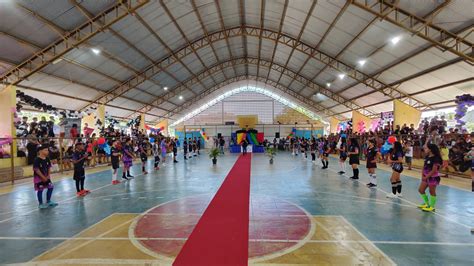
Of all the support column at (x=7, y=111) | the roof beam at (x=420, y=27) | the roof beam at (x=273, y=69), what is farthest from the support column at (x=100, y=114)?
the roof beam at (x=420, y=27)

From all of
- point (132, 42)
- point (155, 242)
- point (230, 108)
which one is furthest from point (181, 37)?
point (230, 108)

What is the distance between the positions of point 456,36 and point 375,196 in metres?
9.83

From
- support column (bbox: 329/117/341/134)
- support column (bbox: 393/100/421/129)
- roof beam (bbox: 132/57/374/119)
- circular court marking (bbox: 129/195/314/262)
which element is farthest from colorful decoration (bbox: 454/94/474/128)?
support column (bbox: 329/117/341/134)

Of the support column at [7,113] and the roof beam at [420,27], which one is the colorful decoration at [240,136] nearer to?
the roof beam at [420,27]

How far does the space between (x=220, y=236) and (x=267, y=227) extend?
970 mm

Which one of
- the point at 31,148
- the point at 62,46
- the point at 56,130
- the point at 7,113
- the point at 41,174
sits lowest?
the point at 41,174

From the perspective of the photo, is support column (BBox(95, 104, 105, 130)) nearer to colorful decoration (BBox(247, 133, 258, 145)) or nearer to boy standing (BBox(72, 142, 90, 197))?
colorful decoration (BBox(247, 133, 258, 145))

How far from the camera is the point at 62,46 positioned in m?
13.8

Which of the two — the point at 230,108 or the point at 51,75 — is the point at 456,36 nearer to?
the point at 51,75

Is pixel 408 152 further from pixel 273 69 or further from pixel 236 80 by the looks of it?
pixel 236 80

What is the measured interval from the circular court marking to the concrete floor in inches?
0.7

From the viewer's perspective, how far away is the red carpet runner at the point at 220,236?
3.56 m

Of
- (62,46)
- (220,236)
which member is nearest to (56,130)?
(62,46)

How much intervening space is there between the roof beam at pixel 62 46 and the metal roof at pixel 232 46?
5 cm
